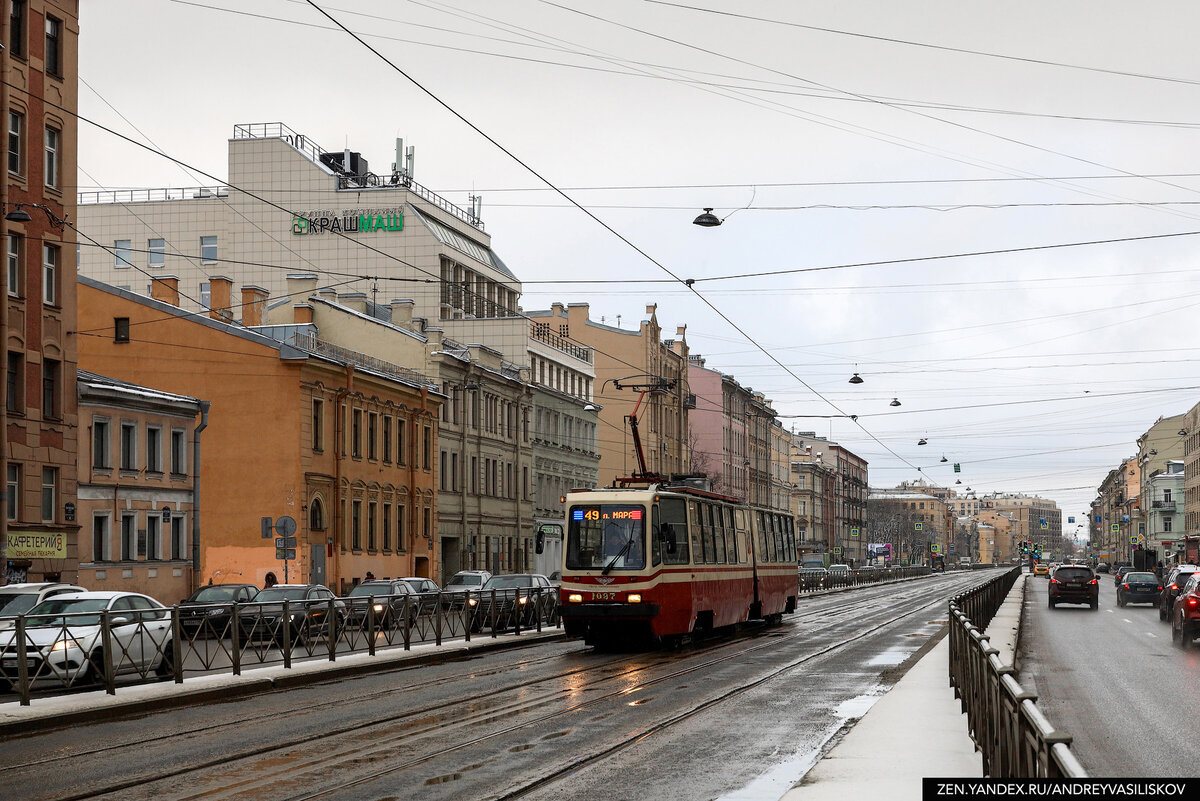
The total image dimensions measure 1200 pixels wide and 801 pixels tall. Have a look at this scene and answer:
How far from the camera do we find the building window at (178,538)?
43812 millimetres

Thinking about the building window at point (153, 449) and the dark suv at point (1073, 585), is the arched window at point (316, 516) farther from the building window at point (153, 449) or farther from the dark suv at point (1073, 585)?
the dark suv at point (1073, 585)

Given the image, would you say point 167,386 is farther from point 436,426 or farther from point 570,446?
point 570,446

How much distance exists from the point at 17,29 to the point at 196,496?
15.4 m

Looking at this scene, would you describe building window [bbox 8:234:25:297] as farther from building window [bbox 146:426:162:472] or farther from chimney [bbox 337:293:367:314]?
chimney [bbox 337:293:367:314]

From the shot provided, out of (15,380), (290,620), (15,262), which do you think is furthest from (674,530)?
(15,262)

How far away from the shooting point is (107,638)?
19094 mm

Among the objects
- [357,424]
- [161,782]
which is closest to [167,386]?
[357,424]

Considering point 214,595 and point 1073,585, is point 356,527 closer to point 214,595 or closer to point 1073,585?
point 214,595

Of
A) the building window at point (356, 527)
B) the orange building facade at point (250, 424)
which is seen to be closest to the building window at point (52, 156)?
the orange building facade at point (250, 424)

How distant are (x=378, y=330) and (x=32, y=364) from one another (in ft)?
80.0

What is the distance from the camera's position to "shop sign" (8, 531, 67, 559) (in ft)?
114

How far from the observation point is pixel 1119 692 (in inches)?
783

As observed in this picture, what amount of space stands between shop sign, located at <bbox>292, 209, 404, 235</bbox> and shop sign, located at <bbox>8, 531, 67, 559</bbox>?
37034 mm

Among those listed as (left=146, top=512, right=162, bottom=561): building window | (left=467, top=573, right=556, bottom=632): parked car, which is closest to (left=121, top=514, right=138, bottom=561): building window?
(left=146, top=512, right=162, bottom=561): building window
